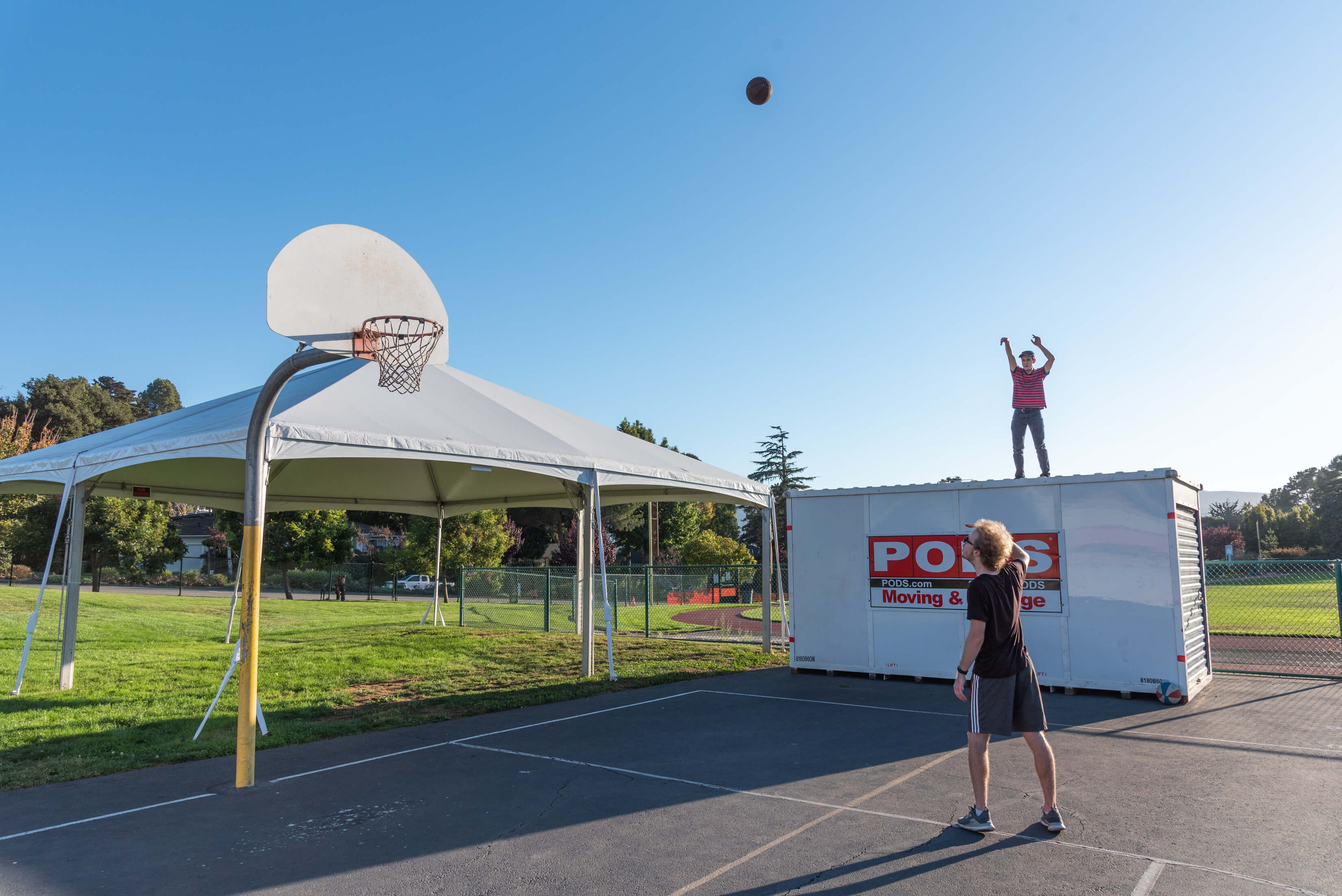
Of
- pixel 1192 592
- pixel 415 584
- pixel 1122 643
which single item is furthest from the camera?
pixel 415 584

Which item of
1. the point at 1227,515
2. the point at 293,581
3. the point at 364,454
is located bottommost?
the point at 293,581

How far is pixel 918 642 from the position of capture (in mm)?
11719

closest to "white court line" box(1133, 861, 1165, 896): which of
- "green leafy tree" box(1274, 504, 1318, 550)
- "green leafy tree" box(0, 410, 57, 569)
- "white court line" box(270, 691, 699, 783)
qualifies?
"white court line" box(270, 691, 699, 783)

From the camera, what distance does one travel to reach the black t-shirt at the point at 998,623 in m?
5.09

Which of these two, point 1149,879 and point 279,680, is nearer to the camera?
point 1149,879

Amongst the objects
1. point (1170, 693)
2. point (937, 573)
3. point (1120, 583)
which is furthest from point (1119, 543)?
point (937, 573)

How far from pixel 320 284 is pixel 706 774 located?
552cm

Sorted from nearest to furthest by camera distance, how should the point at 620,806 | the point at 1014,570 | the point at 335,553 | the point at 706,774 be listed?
1. the point at 1014,570
2. the point at 620,806
3. the point at 706,774
4. the point at 335,553

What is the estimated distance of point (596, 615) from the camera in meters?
21.8

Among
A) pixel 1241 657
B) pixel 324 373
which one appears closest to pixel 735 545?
pixel 1241 657

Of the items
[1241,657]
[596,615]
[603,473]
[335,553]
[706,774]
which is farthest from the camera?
[335,553]

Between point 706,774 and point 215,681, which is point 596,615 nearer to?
point 215,681

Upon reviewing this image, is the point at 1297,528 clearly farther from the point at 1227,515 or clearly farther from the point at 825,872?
the point at 825,872

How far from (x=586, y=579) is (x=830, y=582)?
3.81m
